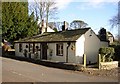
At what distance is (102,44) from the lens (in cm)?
3300

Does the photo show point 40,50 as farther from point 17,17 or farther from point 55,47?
point 17,17

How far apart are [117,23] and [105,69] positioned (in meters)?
22.0

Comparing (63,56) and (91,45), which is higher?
(91,45)

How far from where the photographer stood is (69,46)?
29.5 m

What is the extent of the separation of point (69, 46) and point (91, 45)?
125 inches

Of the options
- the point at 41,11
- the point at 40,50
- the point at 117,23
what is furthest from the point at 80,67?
the point at 41,11

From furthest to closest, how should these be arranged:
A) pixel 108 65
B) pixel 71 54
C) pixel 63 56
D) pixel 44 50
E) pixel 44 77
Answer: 1. pixel 44 50
2. pixel 63 56
3. pixel 71 54
4. pixel 108 65
5. pixel 44 77

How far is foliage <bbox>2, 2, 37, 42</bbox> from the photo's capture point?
4534 cm

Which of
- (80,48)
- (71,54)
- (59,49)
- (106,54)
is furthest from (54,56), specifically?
(106,54)

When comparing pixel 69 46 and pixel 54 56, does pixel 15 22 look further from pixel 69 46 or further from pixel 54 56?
pixel 69 46

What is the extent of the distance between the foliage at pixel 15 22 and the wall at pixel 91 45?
1799 centimetres

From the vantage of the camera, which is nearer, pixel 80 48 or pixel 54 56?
pixel 80 48

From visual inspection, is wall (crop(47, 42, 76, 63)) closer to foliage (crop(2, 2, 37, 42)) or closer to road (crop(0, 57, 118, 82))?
road (crop(0, 57, 118, 82))

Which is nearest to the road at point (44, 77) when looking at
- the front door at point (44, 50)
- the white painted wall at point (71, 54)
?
the white painted wall at point (71, 54)
